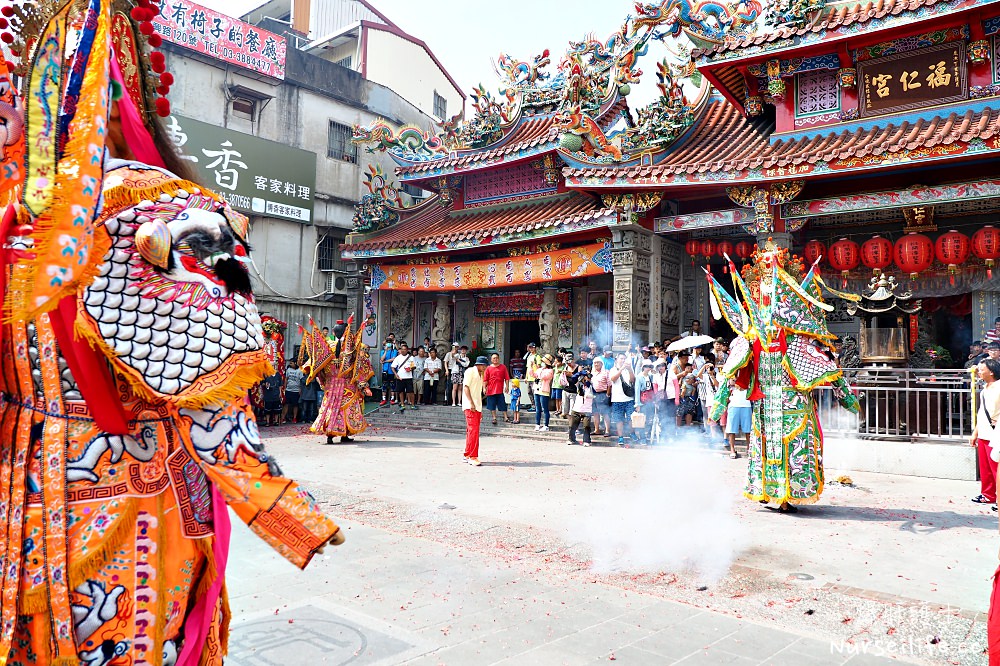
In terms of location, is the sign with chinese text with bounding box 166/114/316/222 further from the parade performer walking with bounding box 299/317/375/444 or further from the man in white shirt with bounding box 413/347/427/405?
the parade performer walking with bounding box 299/317/375/444

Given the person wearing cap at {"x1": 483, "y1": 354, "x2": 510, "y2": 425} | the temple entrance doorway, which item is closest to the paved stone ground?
the person wearing cap at {"x1": 483, "y1": 354, "x2": 510, "y2": 425}

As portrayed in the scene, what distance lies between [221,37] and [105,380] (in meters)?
19.8

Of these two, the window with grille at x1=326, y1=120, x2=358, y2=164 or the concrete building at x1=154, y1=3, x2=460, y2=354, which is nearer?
the concrete building at x1=154, y1=3, x2=460, y2=354

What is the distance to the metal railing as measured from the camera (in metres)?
8.70

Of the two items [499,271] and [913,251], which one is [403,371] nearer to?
[499,271]

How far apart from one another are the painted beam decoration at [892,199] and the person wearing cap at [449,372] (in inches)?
307

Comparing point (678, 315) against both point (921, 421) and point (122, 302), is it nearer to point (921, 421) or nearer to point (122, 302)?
point (921, 421)

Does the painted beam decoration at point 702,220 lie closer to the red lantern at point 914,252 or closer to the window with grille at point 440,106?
the red lantern at point 914,252

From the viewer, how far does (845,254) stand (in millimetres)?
11219

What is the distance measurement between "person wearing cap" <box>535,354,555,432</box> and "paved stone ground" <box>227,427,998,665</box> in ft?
16.4

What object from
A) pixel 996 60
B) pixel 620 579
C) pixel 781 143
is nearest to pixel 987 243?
pixel 996 60

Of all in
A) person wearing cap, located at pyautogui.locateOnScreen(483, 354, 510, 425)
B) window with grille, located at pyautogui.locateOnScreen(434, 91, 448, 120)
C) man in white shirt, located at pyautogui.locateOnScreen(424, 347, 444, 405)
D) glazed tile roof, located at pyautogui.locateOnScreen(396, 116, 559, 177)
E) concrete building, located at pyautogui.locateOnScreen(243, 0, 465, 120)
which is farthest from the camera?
window with grille, located at pyautogui.locateOnScreen(434, 91, 448, 120)

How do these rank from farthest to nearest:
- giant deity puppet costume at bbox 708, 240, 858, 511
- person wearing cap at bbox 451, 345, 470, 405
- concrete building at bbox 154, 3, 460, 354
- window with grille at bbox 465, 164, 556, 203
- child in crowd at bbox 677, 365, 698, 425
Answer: concrete building at bbox 154, 3, 460, 354, window with grille at bbox 465, 164, 556, 203, person wearing cap at bbox 451, 345, 470, 405, child in crowd at bbox 677, 365, 698, 425, giant deity puppet costume at bbox 708, 240, 858, 511

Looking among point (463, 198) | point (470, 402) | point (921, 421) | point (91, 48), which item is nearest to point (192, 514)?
point (91, 48)
